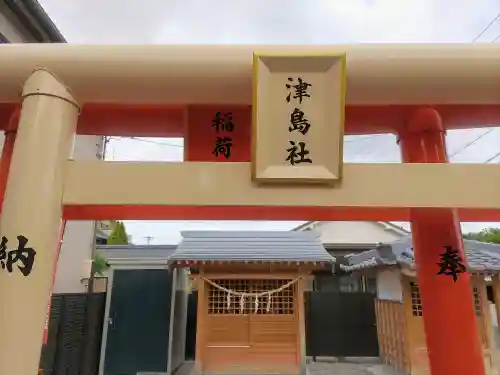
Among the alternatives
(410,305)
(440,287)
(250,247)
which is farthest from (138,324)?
(440,287)

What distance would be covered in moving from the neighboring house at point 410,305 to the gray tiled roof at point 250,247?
5.19 ft

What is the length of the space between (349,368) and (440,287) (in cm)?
741

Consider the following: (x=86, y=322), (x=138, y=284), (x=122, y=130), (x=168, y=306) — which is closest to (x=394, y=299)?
(x=168, y=306)

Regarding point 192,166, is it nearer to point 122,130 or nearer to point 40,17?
point 122,130

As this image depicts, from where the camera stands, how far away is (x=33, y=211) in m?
2.41

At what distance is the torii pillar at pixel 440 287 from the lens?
3389 mm

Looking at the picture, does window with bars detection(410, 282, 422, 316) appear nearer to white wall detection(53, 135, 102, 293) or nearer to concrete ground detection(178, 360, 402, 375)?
concrete ground detection(178, 360, 402, 375)

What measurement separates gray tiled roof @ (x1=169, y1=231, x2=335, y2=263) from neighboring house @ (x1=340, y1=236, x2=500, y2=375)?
158 cm

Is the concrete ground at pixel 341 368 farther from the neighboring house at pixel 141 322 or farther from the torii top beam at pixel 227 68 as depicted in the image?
the torii top beam at pixel 227 68

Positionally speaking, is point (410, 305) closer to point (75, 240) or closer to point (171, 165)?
point (171, 165)

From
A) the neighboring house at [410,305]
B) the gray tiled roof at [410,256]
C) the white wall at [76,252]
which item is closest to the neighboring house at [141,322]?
the white wall at [76,252]

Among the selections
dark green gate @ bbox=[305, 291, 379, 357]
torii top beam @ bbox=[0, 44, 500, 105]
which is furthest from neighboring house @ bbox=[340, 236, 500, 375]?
torii top beam @ bbox=[0, 44, 500, 105]

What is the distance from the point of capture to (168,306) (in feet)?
31.2

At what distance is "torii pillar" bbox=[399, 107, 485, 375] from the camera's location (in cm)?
339
